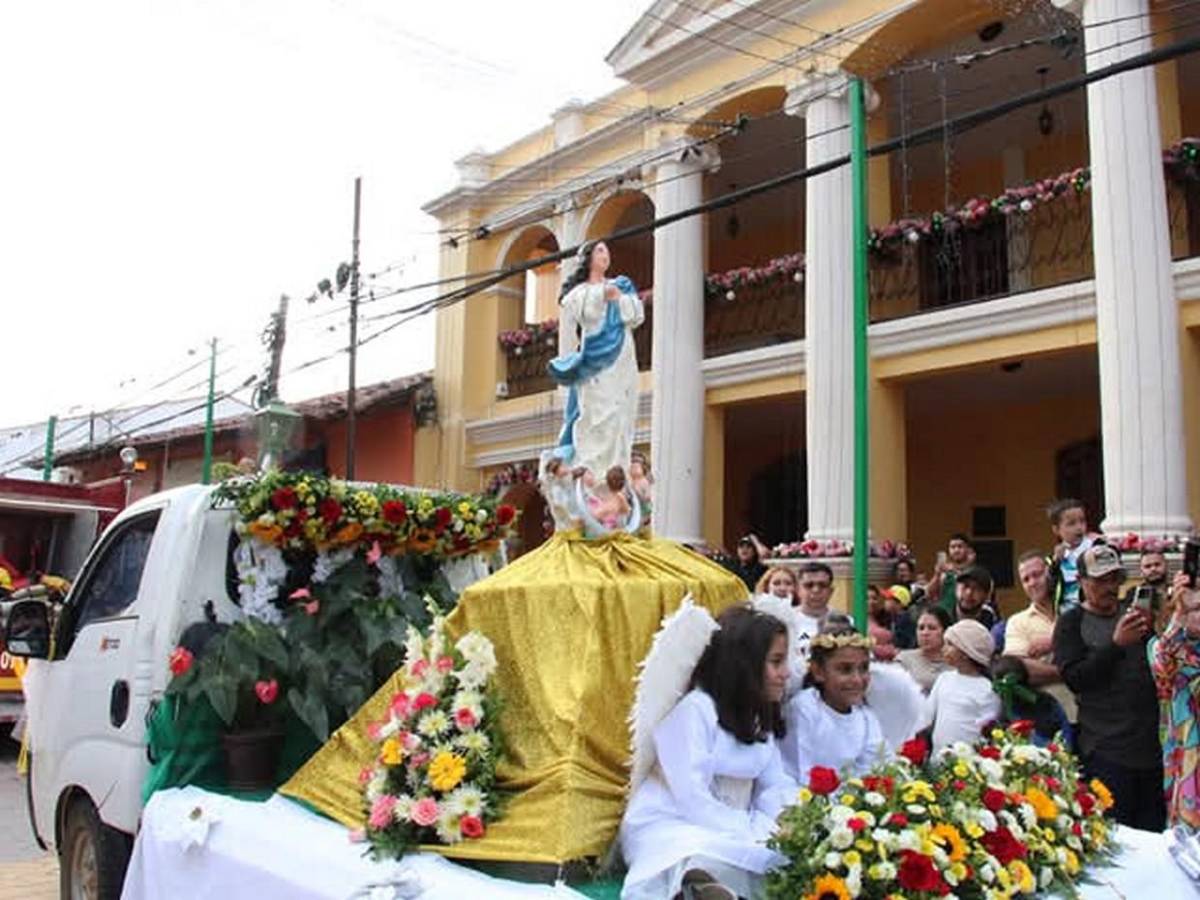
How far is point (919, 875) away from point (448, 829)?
150 cm

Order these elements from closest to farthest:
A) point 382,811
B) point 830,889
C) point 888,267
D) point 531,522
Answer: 1. point 830,889
2. point 382,811
3. point 888,267
4. point 531,522

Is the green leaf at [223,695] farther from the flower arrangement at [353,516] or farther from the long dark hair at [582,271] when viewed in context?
the long dark hair at [582,271]

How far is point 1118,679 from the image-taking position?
5.09m

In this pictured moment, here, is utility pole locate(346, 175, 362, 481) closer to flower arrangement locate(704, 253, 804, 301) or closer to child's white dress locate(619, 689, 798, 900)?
flower arrangement locate(704, 253, 804, 301)

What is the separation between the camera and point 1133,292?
933cm

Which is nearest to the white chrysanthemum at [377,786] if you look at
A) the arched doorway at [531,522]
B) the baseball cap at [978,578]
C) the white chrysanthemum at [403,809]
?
the white chrysanthemum at [403,809]

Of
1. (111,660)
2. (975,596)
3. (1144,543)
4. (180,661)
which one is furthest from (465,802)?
(1144,543)

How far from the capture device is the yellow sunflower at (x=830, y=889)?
258cm

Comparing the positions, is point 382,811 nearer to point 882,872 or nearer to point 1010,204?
Answer: point 882,872

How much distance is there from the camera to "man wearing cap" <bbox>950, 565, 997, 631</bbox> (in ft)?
22.4

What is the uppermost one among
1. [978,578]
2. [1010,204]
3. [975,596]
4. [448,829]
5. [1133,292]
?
[1010,204]

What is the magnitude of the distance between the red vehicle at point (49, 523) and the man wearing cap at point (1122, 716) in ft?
36.2

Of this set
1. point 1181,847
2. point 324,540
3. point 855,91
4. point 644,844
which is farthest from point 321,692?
point 855,91

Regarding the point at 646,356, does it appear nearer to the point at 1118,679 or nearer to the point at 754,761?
the point at 1118,679
